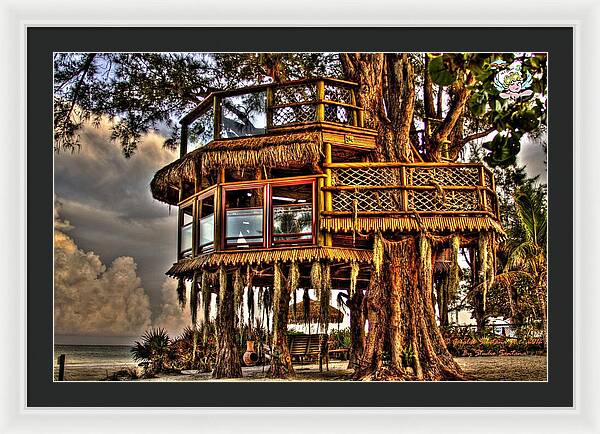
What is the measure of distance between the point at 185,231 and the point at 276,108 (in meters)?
2.39

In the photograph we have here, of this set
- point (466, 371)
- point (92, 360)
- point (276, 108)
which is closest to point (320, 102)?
point (276, 108)

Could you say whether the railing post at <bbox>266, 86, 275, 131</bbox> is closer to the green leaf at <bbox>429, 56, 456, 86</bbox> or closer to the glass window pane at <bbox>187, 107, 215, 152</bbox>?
the glass window pane at <bbox>187, 107, 215, 152</bbox>

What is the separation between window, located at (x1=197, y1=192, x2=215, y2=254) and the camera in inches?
458

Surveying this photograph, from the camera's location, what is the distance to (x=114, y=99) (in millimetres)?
12594

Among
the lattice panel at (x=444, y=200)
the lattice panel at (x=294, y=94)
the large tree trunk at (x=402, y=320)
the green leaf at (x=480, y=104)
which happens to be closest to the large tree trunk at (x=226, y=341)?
the large tree trunk at (x=402, y=320)

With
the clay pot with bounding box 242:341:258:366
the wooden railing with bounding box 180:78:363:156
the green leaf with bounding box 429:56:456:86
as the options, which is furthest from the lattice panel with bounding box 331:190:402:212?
the green leaf with bounding box 429:56:456:86

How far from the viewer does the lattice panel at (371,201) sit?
1107 cm

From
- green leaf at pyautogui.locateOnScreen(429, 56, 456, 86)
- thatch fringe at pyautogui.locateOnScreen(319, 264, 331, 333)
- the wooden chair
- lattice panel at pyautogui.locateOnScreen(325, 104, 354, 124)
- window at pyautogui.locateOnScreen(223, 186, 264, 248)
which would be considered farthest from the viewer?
the wooden chair

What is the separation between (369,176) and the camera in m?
11.2

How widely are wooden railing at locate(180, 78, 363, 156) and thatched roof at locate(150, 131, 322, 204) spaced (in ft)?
0.77
